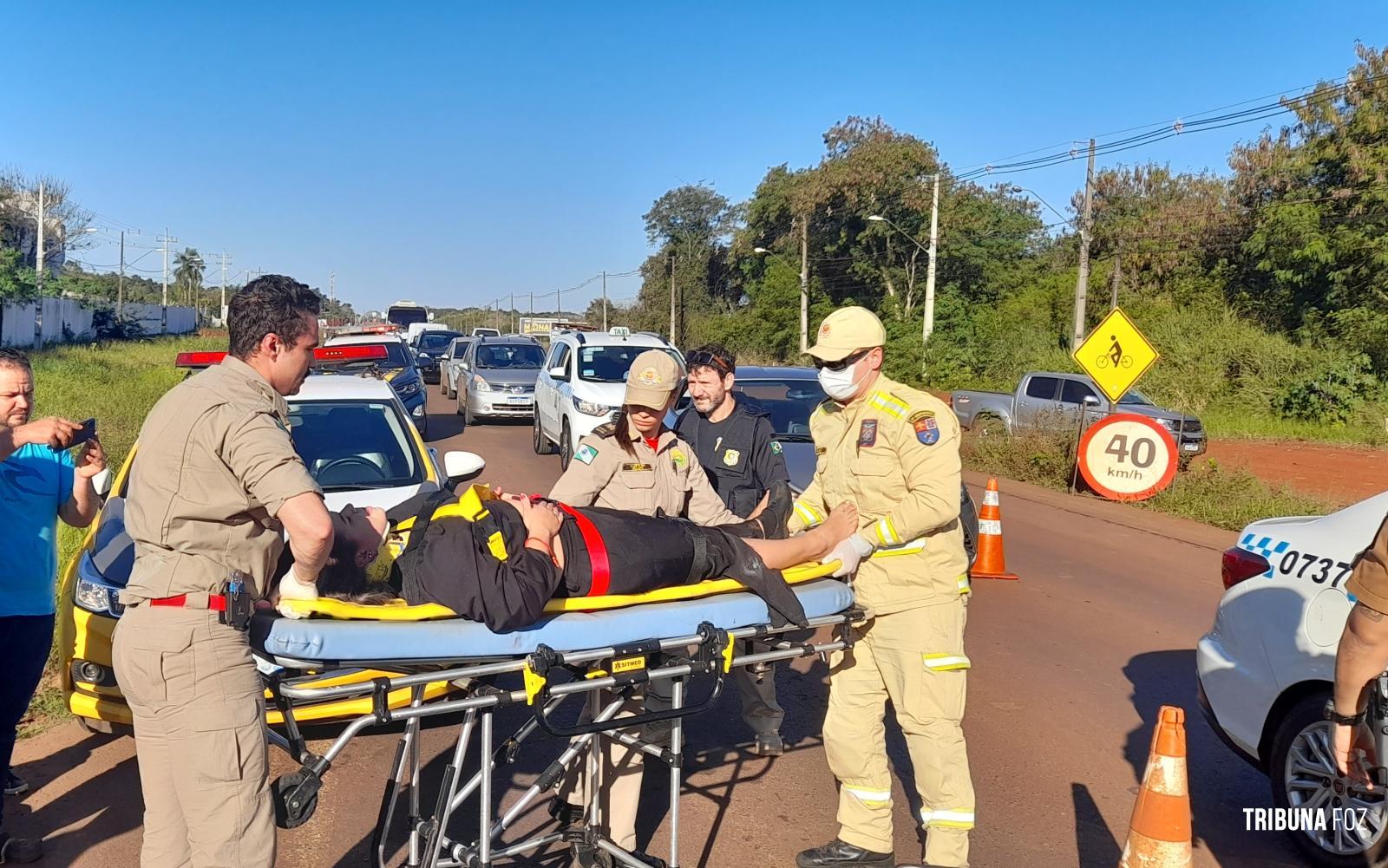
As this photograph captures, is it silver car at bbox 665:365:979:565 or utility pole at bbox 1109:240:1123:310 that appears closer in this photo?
silver car at bbox 665:365:979:565

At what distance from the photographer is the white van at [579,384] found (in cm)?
1405

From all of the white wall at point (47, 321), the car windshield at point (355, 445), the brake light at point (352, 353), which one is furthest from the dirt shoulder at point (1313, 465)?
the white wall at point (47, 321)

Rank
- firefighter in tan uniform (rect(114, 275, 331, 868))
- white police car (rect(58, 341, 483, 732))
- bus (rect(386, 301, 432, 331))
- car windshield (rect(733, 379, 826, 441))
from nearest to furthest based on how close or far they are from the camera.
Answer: firefighter in tan uniform (rect(114, 275, 331, 868)) → white police car (rect(58, 341, 483, 732)) → car windshield (rect(733, 379, 826, 441)) → bus (rect(386, 301, 432, 331))

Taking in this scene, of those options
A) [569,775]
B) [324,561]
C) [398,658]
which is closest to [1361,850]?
[569,775]

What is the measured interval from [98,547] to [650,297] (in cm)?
6259

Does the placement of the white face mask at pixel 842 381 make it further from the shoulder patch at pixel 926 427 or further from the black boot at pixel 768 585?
the black boot at pixel 768 585

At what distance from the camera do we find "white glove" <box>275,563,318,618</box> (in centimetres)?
299

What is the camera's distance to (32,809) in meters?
4.43

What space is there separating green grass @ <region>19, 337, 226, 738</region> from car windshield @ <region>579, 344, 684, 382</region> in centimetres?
593

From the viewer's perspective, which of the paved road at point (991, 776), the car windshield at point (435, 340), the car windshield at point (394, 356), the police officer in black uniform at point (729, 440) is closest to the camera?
the paved road at point (991, 776)

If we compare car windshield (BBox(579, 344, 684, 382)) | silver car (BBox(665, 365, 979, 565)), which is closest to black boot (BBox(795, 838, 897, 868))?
silver car (BBox(665, 365, 979, 565))

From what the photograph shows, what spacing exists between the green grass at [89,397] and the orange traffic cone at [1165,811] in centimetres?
517

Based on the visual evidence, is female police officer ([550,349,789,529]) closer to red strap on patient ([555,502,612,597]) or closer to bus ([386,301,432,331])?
red strap on patient ([555,502,612,597])

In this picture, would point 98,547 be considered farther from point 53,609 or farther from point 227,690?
point 227,690
